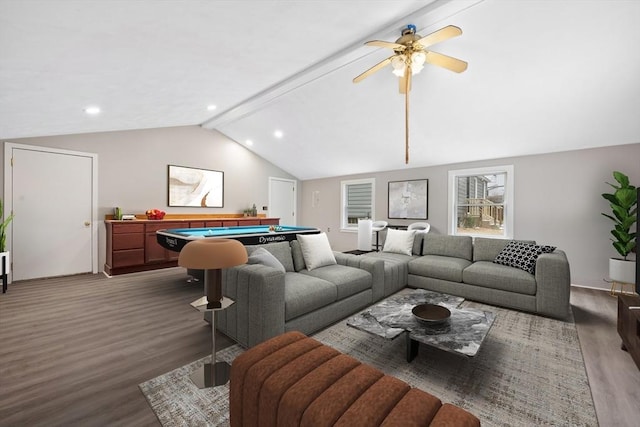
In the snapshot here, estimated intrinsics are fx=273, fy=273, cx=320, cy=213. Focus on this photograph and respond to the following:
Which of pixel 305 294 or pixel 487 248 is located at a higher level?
pixel 487 248

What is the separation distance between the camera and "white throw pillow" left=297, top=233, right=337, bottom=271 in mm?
3189

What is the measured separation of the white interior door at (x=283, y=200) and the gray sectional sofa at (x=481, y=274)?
4.37 metres

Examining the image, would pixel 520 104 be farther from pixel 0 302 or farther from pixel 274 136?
pixel 0 302

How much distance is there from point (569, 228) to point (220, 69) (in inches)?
225

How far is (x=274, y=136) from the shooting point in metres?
6.50

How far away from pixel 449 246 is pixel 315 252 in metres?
2.29

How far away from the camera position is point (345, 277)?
290cm

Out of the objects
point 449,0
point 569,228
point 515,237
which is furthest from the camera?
point 515,237

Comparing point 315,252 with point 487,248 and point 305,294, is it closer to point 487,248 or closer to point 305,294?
point 305,294

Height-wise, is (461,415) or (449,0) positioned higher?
(449,0)

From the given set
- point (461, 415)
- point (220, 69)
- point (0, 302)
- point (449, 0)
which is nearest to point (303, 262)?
point (461, 415)

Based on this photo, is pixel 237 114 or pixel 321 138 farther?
pixel 321 138

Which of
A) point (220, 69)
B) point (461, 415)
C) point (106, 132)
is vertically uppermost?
point (220, 69)

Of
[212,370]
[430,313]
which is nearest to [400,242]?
[430,313]
